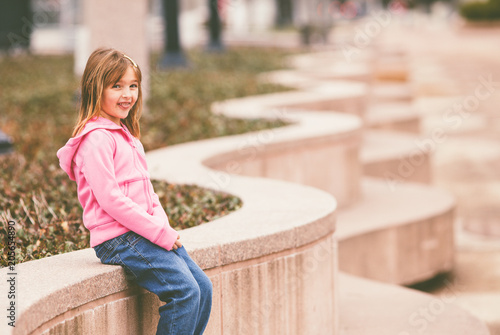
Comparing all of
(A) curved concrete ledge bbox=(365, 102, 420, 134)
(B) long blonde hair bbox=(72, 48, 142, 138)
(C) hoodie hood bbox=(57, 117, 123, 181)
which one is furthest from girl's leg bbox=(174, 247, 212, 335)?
(A) curved concrete ledge bbox=(365, 102, 420, 134)

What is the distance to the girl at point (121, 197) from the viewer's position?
11.5ft

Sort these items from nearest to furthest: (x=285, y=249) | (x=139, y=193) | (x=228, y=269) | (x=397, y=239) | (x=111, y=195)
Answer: (x=111, y=195) < (x=139, y=193) < (x=228, y=269) < (x=285, y=249) < (x=397, y=239)

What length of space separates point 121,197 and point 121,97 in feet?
1.50

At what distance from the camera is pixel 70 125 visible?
952 cm

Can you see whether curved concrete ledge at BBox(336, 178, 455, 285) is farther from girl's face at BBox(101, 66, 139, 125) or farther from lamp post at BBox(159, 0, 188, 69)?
lamp post at BBox(159, 0, 188, 69)

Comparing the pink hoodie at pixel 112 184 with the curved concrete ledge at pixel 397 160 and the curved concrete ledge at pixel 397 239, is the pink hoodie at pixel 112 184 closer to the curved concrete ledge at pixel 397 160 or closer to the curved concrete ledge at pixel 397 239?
the curved concrete ledge at pixel 397 239

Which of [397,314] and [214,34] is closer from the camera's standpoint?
[397,314]

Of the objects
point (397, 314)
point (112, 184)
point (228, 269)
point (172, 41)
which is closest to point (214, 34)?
point (172, 41)

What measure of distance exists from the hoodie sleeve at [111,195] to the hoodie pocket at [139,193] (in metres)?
0.07

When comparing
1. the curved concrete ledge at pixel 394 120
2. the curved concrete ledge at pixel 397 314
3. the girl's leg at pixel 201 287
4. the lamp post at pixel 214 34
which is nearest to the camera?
the girl's leg at pixel 201 287

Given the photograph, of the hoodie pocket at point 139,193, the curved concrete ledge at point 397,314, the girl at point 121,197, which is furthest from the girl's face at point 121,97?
the curved concrete ledge at point 397,314

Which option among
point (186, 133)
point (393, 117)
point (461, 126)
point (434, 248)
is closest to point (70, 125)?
point (186, 133)

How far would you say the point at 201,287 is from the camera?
12.1ft

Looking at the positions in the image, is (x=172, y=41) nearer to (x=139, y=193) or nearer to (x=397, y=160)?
(x=397, y=160)
